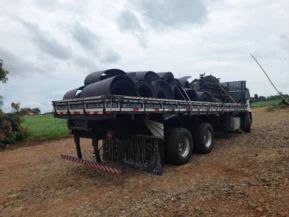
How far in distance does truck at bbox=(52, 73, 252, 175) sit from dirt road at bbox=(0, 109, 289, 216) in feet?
1.30

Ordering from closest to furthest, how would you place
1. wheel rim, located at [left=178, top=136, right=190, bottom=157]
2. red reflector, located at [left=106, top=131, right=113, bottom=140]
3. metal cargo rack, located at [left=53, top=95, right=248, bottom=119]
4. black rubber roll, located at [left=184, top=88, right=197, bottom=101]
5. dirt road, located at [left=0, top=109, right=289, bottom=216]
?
dirt road, located at [left=0, top=109, right=289, bottom=216], metal cargo rack, located at [left=53, top=95, right=248, bottom=119], red reflector, located at [left=106, top=131, right=113, bottom=140], wheel rim, located at [left=178, top=136, right=190, bottom=157], black rubber roll, located at [left=184, top=88, right=197, bottom=101]

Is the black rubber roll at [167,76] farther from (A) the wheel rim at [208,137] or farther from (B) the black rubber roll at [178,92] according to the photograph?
(A) the wheel rim at [208,137]

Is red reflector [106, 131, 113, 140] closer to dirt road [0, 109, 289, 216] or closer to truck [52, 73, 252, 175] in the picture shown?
truck [52, 73, 252, 175]

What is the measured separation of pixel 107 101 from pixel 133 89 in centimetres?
102

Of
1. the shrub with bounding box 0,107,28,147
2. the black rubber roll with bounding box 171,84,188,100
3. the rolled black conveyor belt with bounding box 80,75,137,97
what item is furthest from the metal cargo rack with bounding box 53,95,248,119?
the shrub with bounding box 0,107,28,147

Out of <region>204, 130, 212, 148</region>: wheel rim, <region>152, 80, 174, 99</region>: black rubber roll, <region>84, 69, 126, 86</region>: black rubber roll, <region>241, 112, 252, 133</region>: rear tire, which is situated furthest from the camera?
<region>241, 112, 252, 133</region>: rear tire

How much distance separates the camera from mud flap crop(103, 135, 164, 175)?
5293 mm

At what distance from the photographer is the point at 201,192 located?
3.95 metres


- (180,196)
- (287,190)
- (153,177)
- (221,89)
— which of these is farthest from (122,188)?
(221,89)

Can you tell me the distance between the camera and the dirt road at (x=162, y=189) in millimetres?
3434

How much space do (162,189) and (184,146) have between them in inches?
80.2

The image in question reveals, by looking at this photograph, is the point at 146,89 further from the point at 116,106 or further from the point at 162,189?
the point at 162,189

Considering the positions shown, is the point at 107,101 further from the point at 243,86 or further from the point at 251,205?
the point at 243,86

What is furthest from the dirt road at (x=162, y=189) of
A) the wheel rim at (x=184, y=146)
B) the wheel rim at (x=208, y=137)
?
the wheel rim at (x=208, y=137)
